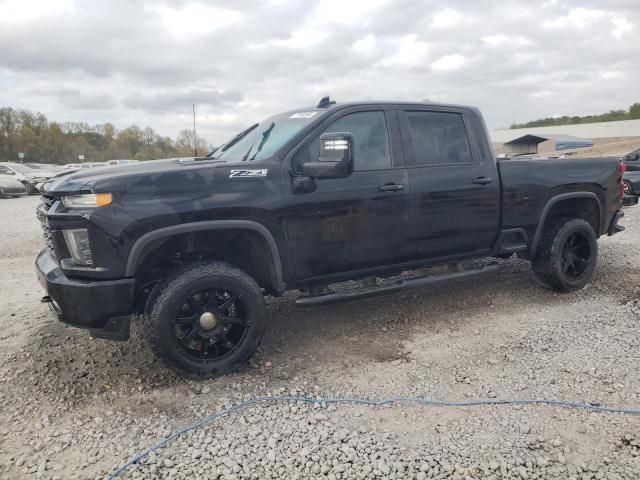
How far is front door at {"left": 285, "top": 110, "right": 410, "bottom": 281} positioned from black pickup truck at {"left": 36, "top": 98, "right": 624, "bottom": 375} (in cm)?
1

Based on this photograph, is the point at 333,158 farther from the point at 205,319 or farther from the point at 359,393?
the point at 359,393

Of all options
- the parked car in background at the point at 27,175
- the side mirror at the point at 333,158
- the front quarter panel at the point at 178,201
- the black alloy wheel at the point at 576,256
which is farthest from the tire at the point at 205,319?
the parked car in background at the point at 27,175

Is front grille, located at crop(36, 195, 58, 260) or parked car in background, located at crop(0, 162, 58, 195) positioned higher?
front grille, located at crop(36, 195, 58, 260)

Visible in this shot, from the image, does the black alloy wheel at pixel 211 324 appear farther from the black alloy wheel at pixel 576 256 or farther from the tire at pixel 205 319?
the black alloy wheel at pixel 576 256

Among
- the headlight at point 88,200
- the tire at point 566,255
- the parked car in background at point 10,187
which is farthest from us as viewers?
the parked car in background at point 10,187

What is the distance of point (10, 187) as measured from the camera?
18.6 metres

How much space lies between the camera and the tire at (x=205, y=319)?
335cm

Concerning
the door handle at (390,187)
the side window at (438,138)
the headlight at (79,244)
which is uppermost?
the side window at (438,138)

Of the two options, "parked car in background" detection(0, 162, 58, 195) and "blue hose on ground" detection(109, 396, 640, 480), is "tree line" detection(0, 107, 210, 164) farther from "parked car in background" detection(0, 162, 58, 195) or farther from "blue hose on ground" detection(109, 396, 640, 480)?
"blue hose on ground" detection(109, 396, 640, 480)

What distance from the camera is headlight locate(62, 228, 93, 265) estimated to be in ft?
10.5

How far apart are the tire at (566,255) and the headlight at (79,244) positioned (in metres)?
4.20

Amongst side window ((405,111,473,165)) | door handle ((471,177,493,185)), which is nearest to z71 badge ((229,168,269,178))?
side window ((405,111,473,165))

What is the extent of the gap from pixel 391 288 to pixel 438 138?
57.7 inches

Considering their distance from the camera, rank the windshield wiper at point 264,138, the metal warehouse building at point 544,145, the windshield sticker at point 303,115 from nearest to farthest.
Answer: the windshield wiper at point 264,138, the windshield sticker at point 303,115, the metal warehouse building at point 544,145
